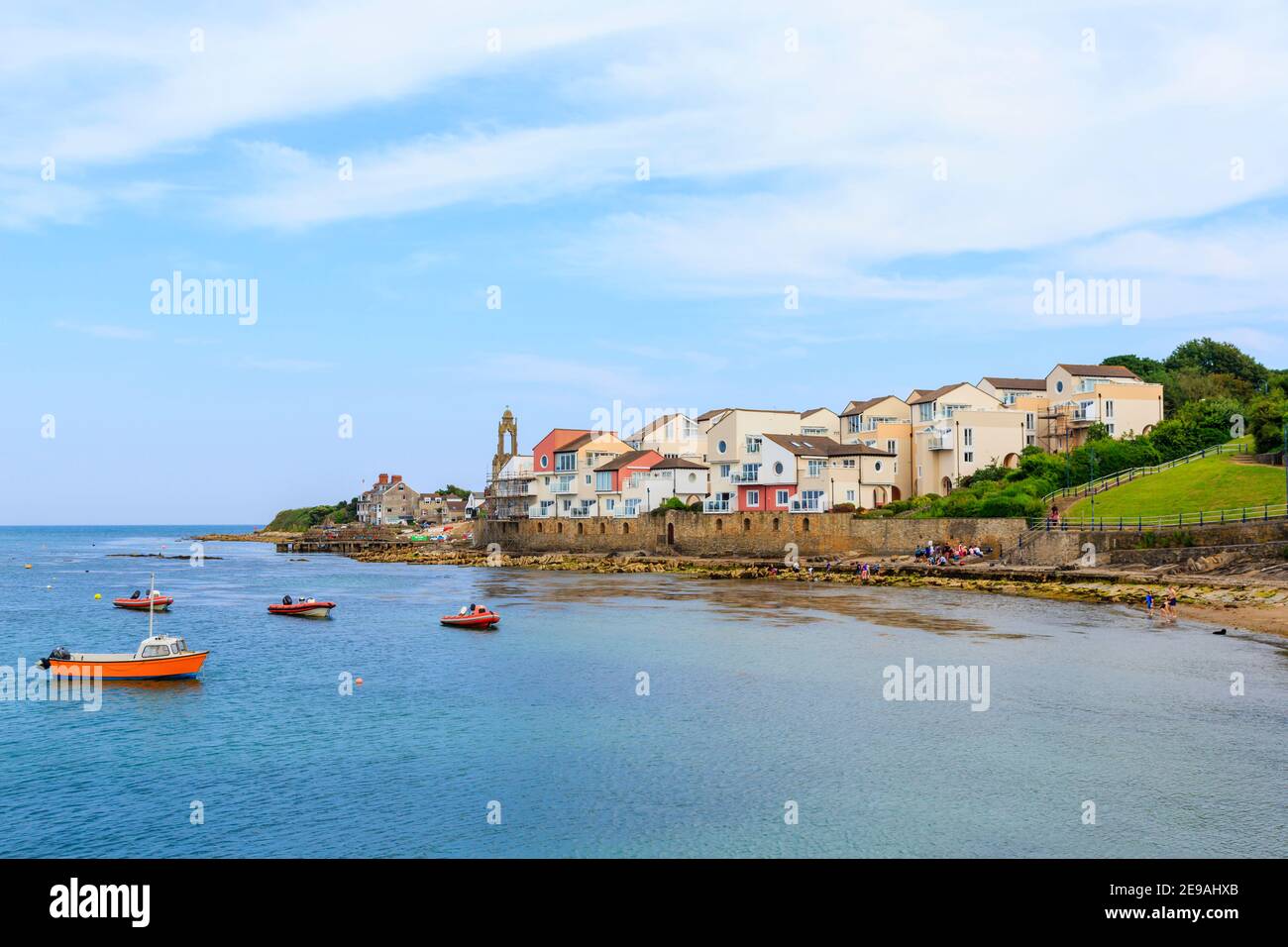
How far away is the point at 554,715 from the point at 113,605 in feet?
172

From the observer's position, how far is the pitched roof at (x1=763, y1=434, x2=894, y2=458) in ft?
299

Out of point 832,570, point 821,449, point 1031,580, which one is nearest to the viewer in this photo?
point 1031,580

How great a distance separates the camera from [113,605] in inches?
2783

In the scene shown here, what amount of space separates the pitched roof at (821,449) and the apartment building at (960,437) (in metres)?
3.84

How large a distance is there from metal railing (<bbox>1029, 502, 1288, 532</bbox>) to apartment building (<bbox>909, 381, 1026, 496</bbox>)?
16.4m

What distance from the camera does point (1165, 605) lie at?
164 ft

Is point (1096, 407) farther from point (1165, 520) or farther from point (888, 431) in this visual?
point (1165, 520)

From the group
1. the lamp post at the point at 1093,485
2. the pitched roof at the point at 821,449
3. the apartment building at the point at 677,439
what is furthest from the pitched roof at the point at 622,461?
the lamp post at the point at 1093,485

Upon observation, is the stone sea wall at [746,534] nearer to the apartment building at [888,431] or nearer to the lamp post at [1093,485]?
the lamp post at [1093,485]

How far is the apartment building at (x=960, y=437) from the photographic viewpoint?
8888 cm

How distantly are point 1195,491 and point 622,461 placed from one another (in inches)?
2266

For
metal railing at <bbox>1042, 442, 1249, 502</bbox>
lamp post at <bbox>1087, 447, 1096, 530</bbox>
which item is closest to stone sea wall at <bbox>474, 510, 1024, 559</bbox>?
lamp post at <bbox>1087, 447, 1096, 530</bbox>

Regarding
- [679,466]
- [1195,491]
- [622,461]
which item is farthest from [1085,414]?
[622,461]
